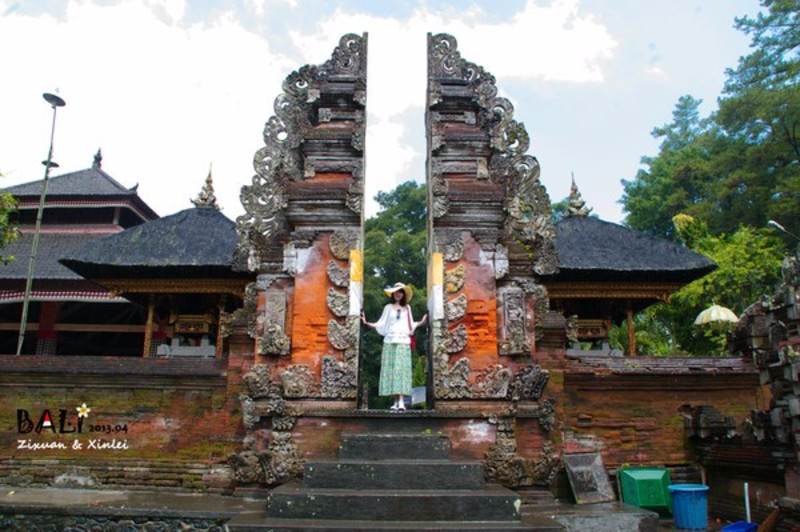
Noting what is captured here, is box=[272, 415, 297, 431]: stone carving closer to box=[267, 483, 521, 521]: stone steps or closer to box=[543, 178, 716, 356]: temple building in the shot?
box=[267, 483, 521, 521]: stone steps

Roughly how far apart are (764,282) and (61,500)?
69.6 ft

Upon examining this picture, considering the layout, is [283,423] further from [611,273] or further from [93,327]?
[93,327]

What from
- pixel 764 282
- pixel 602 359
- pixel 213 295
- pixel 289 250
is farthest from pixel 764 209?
pixel 289 250

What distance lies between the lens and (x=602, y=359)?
874 centimetres

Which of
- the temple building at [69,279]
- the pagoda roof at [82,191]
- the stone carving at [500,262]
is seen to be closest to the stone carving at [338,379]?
the stone carving at [500,262]

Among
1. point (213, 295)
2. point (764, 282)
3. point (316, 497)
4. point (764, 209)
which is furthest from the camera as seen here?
point (764, 209)

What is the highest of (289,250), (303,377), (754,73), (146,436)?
(754,73)

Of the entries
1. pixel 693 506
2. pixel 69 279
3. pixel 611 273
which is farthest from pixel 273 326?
pixel 69 279

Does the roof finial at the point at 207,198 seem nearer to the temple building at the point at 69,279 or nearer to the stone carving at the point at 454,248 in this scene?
the temple building at the point at 69,279

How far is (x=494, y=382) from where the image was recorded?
24.0ft

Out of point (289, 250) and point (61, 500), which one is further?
point (289, 250)

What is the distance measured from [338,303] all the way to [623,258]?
884cm

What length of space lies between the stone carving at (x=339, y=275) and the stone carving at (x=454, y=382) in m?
1.62

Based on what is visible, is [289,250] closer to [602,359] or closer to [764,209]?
[602,359]
